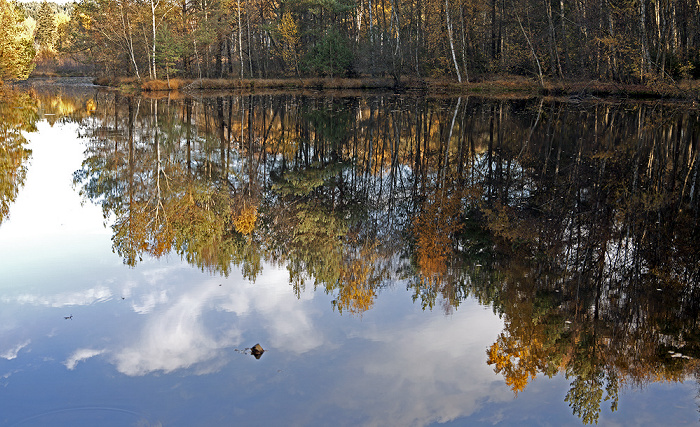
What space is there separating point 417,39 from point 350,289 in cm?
3822

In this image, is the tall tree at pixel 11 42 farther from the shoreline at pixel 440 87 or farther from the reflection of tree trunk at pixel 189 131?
the reflection of tree trunk at pixel 189 131

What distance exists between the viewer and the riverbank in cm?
3131

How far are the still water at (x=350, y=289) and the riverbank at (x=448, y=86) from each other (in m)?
19.3

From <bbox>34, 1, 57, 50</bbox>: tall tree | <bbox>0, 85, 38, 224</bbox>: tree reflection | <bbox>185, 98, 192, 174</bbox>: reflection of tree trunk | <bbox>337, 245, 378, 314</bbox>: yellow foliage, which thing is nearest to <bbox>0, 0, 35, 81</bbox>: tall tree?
<bbox>0, 85, 38, 224</bbox>: tree reflection

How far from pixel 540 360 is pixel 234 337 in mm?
2564

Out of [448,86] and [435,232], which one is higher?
[448,86]

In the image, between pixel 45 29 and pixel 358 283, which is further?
pixel 45 29

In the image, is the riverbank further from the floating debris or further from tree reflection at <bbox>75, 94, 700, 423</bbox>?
the floating debris

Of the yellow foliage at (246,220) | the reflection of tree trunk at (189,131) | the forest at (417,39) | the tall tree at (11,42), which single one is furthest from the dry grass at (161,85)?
the yellow foliage at (246,220)

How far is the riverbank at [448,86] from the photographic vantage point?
3131cm

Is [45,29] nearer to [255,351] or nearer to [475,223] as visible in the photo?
[475,223]

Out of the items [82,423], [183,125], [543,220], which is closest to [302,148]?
[183,125]

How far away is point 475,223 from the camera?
9.27m

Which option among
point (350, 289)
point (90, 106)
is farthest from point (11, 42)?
point (350, 289)
